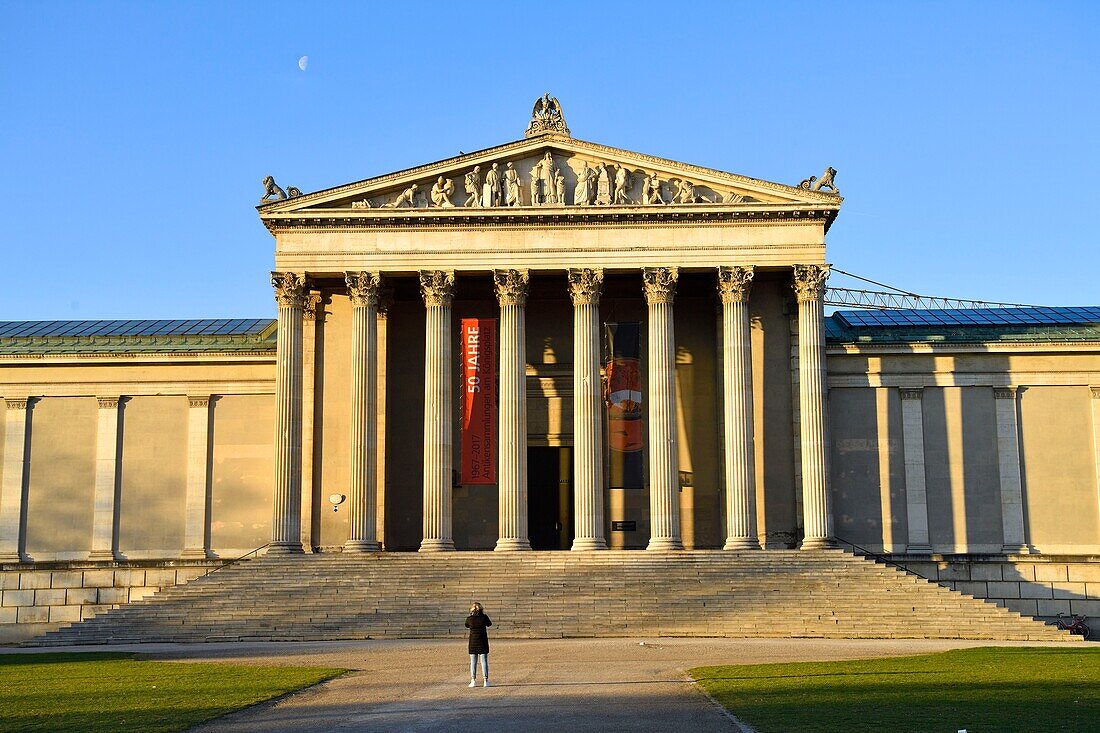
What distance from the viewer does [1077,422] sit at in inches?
2466

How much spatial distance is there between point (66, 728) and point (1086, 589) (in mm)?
47971

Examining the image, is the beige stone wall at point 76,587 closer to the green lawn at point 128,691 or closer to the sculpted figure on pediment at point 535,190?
the green lawn at point 128,691

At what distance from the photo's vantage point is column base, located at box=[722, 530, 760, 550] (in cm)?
5575

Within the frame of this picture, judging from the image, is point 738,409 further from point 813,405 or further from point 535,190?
point 535,190

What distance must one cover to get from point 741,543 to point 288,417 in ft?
65.5

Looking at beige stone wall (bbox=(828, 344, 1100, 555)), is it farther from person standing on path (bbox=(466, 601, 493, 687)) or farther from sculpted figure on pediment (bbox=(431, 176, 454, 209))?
person standing on path (bbox=(466, 601, 493, 687))

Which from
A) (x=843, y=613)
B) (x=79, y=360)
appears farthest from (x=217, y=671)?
(x=79, y=360)

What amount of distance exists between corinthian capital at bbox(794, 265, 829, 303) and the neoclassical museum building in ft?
0.32

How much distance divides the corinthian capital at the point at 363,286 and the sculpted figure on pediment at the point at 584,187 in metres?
9.41

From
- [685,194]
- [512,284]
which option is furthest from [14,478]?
[685,194]

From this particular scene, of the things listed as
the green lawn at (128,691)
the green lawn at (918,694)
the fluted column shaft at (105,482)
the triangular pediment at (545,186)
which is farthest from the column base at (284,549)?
the green lawn at (918,694)

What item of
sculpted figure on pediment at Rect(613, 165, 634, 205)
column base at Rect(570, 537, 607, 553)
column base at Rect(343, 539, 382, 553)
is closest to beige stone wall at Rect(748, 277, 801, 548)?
sculpted figure on pediment at Rect(613, 165, 634, 205)

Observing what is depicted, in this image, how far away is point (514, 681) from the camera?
31109mm

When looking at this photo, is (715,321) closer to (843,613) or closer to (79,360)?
(843,613)
